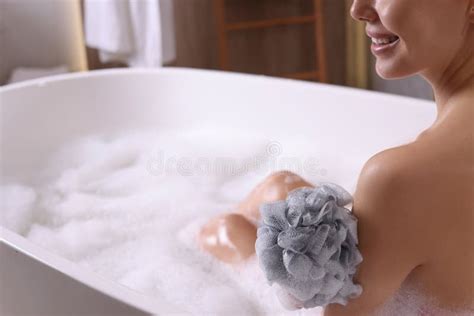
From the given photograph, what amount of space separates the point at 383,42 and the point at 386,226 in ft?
0.68

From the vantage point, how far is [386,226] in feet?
2.22

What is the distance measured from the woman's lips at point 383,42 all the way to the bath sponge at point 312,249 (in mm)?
173

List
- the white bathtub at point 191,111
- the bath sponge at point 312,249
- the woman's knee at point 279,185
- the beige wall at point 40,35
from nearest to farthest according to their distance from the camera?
the bath sponge at point 312,249 → the woman's knee at point 279,185 → the white bathtub at point 191,111 → the beige wall at point 40,35

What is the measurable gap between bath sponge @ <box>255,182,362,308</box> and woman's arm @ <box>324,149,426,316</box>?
1 centimetres

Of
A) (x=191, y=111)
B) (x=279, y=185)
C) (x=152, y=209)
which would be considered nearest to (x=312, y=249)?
(x=279, y=185)

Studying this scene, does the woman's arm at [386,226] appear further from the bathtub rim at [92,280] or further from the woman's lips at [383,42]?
the bathtub rim at [92,280]

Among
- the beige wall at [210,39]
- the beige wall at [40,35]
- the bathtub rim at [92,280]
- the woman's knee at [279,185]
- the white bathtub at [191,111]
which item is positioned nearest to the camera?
Result: the bathtub rim at [92,280]

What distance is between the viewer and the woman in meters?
0.67

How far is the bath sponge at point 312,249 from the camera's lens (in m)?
0.66

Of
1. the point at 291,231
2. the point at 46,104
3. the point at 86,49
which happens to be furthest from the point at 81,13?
the point at 291,231

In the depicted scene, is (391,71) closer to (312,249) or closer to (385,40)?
(385,40)

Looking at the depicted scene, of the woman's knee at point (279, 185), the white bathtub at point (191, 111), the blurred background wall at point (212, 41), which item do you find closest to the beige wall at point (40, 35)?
the blurred background wall at point (212, 41)

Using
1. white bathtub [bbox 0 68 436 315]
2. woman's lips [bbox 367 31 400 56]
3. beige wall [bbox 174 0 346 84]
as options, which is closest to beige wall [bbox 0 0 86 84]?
beige wall [bbox 174 0 346 84]

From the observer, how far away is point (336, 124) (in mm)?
1711
